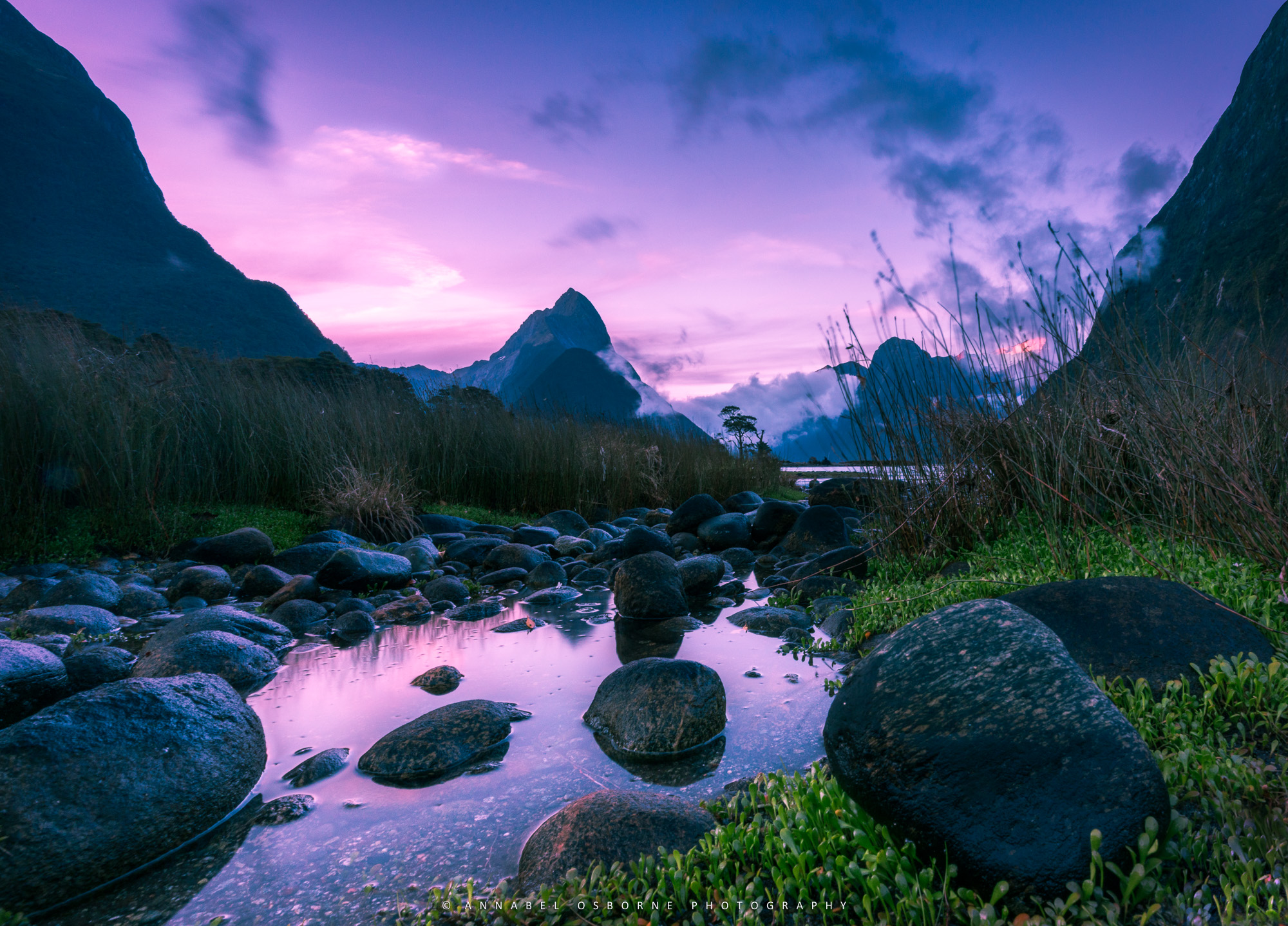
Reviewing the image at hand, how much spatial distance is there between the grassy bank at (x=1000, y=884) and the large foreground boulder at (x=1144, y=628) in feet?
0.31

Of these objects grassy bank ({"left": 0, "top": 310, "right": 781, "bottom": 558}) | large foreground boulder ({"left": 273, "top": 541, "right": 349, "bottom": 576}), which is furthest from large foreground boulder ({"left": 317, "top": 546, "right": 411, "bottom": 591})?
grassy bank ({"left": 0, "top": 310, "right": 781, "bottom": 558})

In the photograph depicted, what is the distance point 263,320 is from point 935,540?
62.1 meters

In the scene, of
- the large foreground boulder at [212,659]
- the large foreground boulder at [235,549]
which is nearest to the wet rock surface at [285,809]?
the large foreground boulder at [212,659]

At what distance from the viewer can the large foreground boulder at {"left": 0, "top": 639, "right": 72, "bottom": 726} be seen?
3119 millimetres

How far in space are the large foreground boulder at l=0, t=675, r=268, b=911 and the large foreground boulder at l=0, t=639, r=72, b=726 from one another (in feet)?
3.56

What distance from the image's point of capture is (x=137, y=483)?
673 centimetres

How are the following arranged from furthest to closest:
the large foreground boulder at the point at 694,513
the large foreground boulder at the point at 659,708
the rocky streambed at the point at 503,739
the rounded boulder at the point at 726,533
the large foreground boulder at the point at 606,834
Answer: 1. the large foreground boulder at the point at 694,513
2. the rounded boulder at the point at 726,533
3. the large foreground boulder at the point at 659,708
4. the large foreground boulder at the point at 606,834
5. the rocky streambed at the point at 503,739

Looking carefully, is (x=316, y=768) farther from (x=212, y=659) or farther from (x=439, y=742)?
(x=212, y=659)

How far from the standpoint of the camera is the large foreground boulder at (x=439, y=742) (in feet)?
9.46

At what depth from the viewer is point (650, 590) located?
A: 221 inches

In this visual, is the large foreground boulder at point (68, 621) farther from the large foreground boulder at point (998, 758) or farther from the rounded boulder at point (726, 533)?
the rounded boulder at point (726, 533)

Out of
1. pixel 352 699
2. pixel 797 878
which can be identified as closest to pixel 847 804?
pixel 797 878

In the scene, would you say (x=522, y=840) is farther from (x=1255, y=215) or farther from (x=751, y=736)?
(x=1255, y=215)

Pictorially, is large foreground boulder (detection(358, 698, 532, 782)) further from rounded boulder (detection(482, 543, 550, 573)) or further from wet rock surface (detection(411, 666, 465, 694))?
rounded boulder (detection(482, 543, 550, 573))
